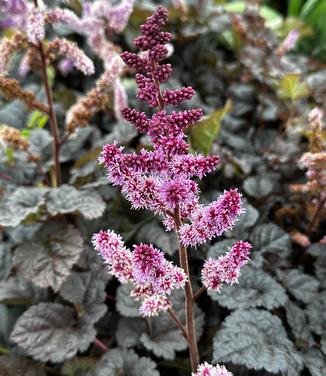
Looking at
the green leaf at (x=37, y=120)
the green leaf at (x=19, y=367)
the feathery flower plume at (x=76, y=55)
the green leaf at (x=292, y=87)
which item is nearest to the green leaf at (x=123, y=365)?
the green leaf at (x=19, y=367)

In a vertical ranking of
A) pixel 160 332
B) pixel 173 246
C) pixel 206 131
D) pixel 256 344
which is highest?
pixel 206 131

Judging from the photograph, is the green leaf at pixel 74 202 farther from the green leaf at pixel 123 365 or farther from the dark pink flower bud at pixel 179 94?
the dark pink flower bud at pixel 179 94

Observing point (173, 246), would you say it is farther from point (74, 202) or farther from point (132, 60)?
point (132, 60)

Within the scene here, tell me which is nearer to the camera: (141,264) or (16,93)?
(141,264)

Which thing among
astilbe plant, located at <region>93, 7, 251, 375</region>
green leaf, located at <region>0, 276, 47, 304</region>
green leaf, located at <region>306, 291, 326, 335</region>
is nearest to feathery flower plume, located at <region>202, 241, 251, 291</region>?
astilbe plant, located at <region>93, 7, 251, 375</region>

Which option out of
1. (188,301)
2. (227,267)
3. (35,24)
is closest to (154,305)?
(188,301)

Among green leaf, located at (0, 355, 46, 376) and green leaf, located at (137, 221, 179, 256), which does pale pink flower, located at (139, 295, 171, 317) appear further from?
green leaf, located at (0, 355, 46, 376)
